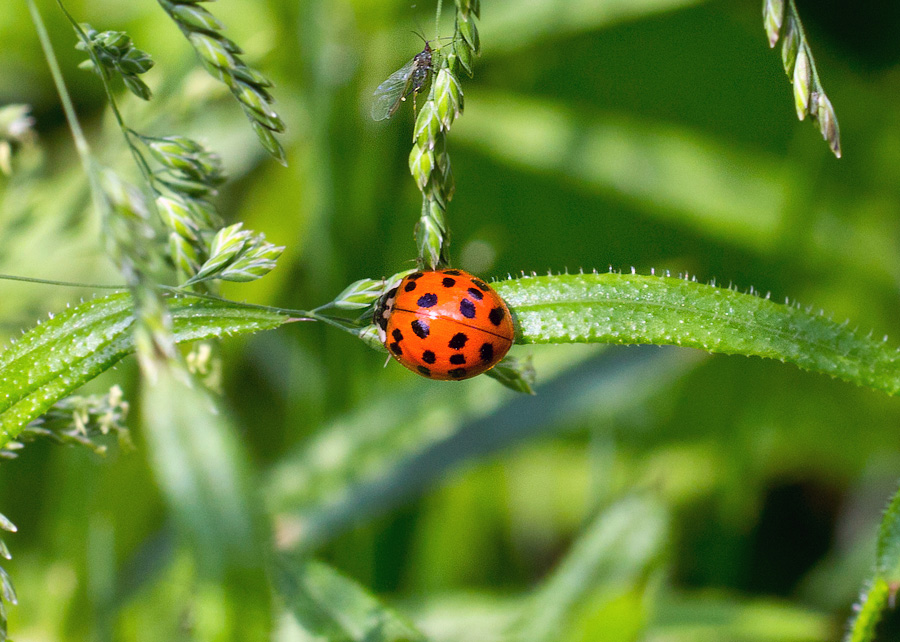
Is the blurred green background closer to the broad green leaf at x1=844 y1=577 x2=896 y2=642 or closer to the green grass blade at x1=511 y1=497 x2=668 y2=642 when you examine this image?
the green grass blade at x1=511 y1=497 x2=668 y2=642

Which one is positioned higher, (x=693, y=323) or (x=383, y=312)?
(x=383, y=312)

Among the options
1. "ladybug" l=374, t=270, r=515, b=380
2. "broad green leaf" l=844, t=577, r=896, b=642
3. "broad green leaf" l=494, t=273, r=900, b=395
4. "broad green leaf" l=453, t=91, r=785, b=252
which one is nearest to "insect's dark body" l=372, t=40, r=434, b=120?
"ladybug" l=374, t=270, r=515, b=380

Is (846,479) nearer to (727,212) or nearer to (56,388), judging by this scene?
(727,212)

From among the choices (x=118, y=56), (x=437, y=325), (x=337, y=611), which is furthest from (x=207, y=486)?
(x=118, y=56)

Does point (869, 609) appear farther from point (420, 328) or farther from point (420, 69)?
point (420, 69)

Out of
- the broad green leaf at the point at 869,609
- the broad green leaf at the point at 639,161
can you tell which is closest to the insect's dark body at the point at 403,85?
the broad green leaf at the point at 869,609
